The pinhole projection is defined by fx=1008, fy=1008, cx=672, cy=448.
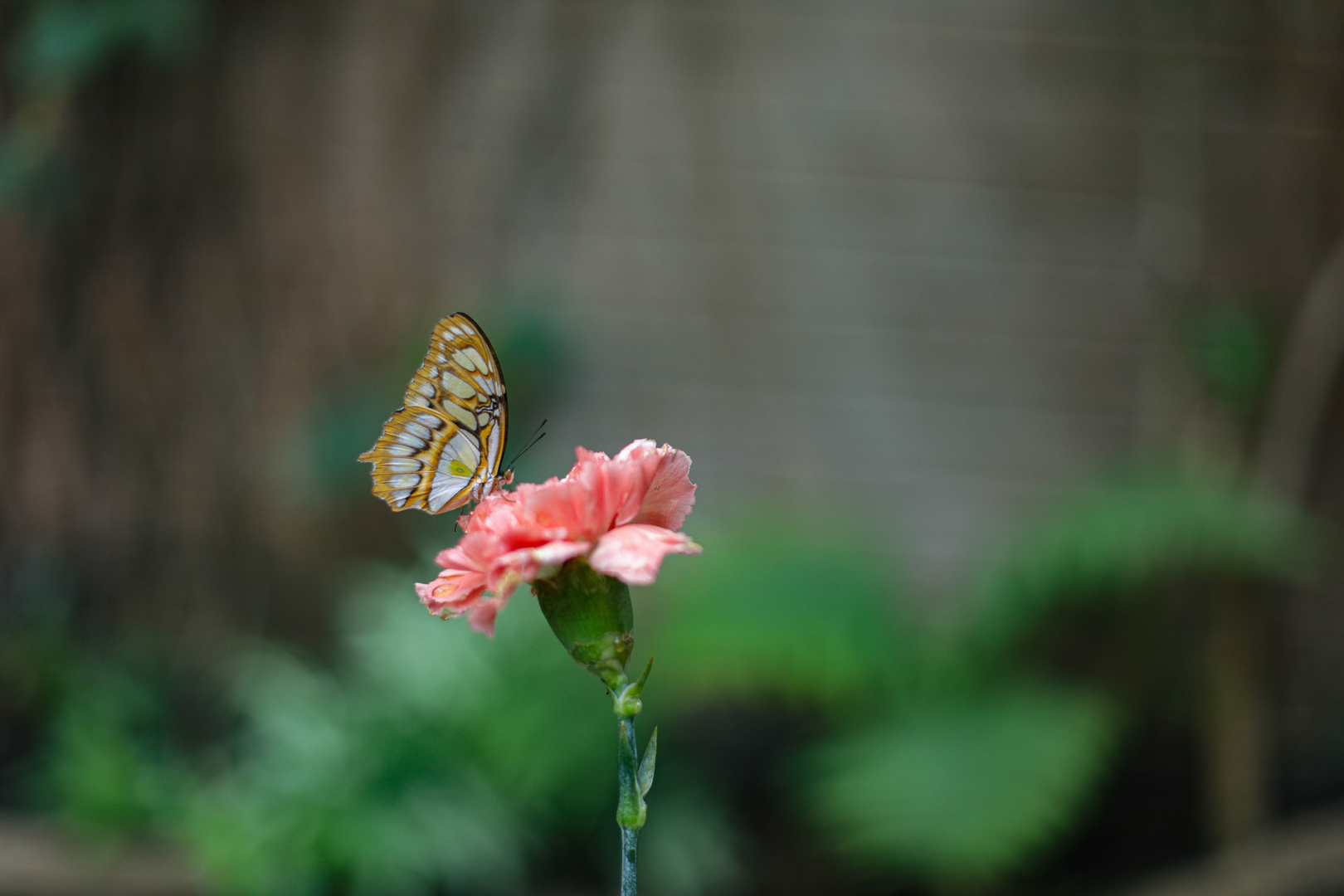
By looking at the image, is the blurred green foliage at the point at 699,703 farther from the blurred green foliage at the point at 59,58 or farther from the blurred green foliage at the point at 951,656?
the blurred green foliage at the point at 59,58

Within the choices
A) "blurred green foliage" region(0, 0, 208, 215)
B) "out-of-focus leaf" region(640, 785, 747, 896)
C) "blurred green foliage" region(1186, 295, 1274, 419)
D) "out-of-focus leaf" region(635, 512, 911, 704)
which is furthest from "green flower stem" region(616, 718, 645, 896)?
"blurred green foliage" region(0, 0, 208, 215)

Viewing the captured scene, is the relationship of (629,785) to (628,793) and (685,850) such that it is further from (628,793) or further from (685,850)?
(685,850)

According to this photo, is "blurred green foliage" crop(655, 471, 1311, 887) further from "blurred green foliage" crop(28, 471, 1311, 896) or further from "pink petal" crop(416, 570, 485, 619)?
"pink petal" crop(416, 570, 485, 619)

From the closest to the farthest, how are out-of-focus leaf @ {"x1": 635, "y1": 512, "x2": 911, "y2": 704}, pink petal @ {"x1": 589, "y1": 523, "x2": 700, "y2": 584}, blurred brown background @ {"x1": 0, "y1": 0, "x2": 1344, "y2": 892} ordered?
pink petal @ {"x1": 589, "y1": 523, "x2": 700, "y2": 584} < out-of-focus leaf @ {"x1": 635, "y1": 512, "x2": 911, "y2": 704} < blurred brown background @ {"x1": 0, "y1": 0, "x2": 1344, "y2": 892}

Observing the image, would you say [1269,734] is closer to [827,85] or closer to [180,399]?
[827,85]

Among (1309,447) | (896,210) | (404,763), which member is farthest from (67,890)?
(1309,447)

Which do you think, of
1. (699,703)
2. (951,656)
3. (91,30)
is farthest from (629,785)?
(91,30)

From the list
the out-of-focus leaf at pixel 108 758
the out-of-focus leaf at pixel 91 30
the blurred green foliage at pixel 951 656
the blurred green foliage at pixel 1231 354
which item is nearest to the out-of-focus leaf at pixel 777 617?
the blurred green foliage at pixel 951 656

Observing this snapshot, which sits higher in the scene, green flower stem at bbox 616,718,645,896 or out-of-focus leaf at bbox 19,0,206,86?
out-of-focus leaf at bbox 19,0,206,86
